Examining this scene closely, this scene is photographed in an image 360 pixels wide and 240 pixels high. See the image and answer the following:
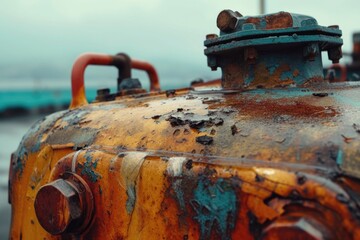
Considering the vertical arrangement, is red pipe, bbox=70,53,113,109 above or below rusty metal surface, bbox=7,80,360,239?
above

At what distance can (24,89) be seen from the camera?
52.7 ft

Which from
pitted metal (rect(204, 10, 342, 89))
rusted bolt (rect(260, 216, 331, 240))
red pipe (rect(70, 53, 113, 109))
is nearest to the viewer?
rusted bolt (rect(260, 216, 331, 240))

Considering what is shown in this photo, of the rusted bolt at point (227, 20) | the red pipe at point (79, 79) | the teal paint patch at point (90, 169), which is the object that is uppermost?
the rusted bolt at point (227, 20)

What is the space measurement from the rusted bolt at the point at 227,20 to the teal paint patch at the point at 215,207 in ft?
2.05

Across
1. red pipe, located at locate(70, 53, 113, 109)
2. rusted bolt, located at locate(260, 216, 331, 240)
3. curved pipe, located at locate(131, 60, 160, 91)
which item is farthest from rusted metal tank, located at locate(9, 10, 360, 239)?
curved pipe, located at locate(131, 60, 160, 91)

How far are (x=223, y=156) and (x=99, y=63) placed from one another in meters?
1.35

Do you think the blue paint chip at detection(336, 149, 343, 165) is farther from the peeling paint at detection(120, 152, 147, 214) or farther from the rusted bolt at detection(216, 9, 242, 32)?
the rusted bolt at detection(216, 9, 242, 32)

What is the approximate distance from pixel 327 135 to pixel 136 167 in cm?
46

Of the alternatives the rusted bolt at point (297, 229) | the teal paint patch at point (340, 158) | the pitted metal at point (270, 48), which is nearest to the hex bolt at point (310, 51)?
the pitted metal at point (270, 48)

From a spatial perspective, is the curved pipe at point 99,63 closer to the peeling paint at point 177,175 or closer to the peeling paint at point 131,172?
the peeling paint at point 131,172

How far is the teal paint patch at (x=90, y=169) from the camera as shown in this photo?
3.92ft

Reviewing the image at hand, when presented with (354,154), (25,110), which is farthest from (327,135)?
(25,110)

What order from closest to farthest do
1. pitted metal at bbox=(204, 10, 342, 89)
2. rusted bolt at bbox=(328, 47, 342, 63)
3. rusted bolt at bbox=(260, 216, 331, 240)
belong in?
rusted bolt at bbox=(260, 216, 331, 240), pitted metal at bbox=(204, 10, 342, 89), rusted bolt at bbox=(328, 47, 342, 63)

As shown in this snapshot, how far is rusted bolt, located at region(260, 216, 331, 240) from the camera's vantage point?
0.77 metres
